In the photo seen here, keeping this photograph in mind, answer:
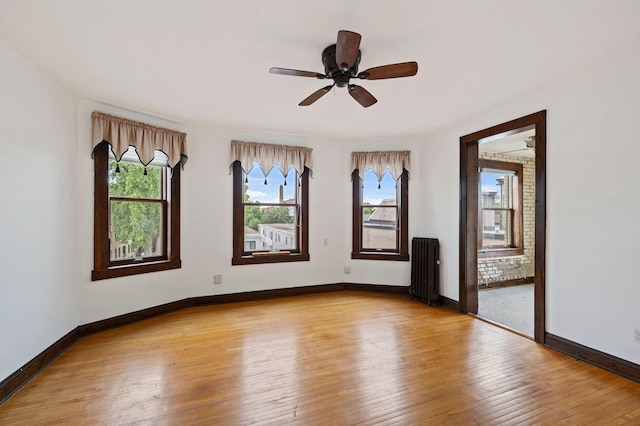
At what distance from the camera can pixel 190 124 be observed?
4266mm

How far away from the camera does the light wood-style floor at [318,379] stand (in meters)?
2.02

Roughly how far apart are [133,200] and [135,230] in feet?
1.27

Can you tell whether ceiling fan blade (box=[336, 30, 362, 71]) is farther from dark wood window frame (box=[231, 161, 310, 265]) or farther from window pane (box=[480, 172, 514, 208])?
window pane (box=[480, 172, 514, 208])

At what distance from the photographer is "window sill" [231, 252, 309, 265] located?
4.61 metres

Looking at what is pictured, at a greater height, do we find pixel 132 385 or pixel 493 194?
pixel 493 194

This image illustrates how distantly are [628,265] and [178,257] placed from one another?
4817 millimetres

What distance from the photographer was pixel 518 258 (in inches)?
228

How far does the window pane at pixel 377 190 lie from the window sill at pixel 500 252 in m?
2.05

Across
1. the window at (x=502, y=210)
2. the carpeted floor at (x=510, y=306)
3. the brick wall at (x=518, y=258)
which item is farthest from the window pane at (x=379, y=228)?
the window at (x=502, y=210)

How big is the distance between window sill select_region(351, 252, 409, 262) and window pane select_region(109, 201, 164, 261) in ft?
9.95

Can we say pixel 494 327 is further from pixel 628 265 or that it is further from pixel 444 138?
pixel 444 138

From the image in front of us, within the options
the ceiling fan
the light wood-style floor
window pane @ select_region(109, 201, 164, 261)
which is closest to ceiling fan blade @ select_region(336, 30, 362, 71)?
the ceiling fan

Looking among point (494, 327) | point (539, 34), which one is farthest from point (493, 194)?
point (539, 34)

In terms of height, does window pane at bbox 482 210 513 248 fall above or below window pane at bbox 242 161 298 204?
below
